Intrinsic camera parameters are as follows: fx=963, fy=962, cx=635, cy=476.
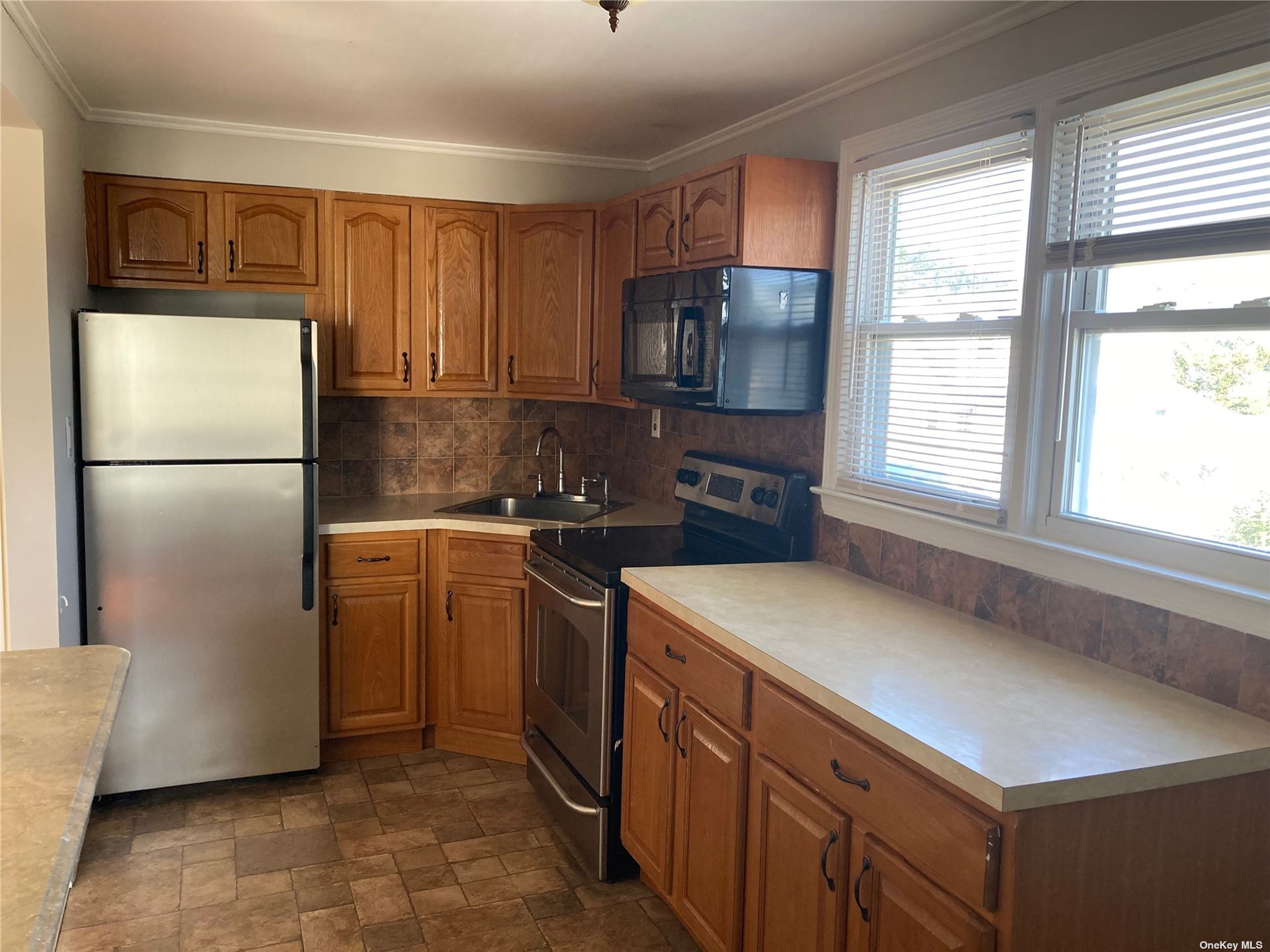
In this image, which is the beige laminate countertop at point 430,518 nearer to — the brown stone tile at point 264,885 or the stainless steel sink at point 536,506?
the stainless steel sink at point 536,506

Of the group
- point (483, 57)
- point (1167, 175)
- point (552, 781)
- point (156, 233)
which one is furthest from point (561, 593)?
point (156, 233)

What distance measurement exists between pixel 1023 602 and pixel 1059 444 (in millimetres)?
372

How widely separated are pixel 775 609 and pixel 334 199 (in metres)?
2.53

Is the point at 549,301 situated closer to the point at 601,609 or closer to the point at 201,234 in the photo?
the point at 201,234

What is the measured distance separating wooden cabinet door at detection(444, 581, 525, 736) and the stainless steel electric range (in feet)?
0.62

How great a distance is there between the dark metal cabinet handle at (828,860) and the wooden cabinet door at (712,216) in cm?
167

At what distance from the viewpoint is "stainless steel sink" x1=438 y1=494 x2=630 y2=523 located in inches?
160

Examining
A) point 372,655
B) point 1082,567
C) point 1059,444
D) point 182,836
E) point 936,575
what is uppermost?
point 1059,444

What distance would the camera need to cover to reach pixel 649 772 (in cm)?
264

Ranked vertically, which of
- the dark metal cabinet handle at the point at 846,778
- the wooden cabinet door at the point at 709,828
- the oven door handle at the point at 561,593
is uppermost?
the oven door handle at the point at 561,593

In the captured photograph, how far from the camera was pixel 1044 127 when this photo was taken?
2.16 m

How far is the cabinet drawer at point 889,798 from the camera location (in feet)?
4.82

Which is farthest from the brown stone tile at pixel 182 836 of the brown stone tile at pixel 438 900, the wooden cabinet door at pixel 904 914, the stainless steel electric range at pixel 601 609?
the wooden cabinet door at pixel 904 914

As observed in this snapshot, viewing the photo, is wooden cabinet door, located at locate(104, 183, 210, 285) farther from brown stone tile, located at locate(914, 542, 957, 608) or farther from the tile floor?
brown stone tile, located at locate(914, 542, 957, 608)
